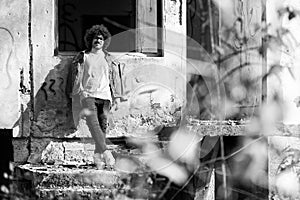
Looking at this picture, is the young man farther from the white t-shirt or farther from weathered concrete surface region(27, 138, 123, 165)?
weathered concrete surface region(27, 138, 123, 165)

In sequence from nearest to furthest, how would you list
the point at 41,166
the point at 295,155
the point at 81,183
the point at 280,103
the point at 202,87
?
the point at 280,103 < the point at 295,155 < the point at 202,87 < the point at 81,183 < the point at 41,166

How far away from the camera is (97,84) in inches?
250

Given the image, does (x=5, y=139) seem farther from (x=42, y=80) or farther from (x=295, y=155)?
(x=295, y=155)

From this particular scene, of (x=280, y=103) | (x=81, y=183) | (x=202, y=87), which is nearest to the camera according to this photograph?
(x=280, y=103)

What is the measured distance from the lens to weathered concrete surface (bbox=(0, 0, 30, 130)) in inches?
257

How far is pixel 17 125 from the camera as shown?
21.5 ft

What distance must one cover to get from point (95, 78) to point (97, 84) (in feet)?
0.18

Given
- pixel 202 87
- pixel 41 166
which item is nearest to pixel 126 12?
pixel 41 166

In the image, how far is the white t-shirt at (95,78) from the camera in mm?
6328

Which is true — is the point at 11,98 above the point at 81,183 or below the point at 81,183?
above

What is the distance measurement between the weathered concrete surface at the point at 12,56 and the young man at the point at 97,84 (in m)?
0.47

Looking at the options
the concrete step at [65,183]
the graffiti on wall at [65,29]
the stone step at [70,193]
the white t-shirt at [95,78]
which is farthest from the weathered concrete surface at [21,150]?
the graffiti on wall at [65,29]

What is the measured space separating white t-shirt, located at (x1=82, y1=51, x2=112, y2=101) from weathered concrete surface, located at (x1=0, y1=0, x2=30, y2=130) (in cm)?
59

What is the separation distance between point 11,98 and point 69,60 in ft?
2.05
